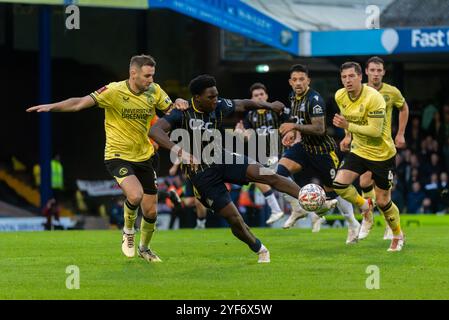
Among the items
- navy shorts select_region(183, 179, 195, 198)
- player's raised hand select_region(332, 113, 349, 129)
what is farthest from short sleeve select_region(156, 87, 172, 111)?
navy shorts select_region(183, 179, 195, 198)

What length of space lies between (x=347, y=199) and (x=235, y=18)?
12.2 m

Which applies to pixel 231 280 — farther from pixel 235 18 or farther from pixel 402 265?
pixel 235 18

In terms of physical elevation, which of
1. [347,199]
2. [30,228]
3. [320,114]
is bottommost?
[30,228]

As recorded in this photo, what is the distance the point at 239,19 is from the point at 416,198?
5904 millimetres

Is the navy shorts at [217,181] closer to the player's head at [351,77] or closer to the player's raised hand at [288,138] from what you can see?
the player's raised hand at [288,138]

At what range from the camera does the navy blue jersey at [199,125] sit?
1379 centimetres

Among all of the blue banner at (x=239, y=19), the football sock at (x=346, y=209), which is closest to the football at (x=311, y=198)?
the football sock at (x=346, y=209)

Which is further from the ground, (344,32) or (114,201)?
(344,32)

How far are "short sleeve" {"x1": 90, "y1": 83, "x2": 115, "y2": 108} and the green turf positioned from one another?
6.38 ft

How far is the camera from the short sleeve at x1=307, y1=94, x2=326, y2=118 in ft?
54.8

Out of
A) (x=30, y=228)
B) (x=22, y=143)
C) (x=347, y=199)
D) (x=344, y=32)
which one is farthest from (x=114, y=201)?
(x=347, y=199)

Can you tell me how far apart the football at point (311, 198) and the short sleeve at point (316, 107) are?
7.33 feet

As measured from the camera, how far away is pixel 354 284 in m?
12.2

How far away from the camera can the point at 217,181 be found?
45.3 ft
